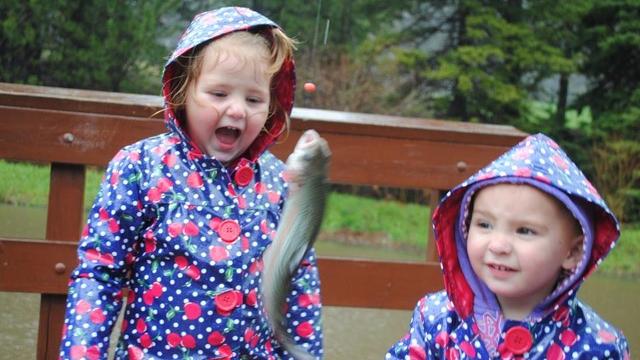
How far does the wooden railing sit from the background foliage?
353 inches

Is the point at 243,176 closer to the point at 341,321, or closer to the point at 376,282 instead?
the point at 376,282

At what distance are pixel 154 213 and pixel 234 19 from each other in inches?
23.1

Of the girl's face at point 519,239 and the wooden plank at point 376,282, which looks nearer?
the girl's face at point 519,239

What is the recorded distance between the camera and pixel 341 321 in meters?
5.18

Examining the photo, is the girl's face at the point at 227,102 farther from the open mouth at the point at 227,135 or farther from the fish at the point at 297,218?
the fish at the point at 297,218

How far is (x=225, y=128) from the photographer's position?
2578 millimetres

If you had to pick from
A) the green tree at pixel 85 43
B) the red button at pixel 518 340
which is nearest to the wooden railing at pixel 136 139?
the red button at pixel 518 340

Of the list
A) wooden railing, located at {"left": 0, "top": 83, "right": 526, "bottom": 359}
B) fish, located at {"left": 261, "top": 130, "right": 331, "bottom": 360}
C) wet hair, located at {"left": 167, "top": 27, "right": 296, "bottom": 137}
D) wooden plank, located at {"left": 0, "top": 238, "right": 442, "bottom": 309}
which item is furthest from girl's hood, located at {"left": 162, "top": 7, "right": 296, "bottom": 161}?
wooden plank, located at {"left": 0, "top": 238, "right": 442, "bottom": 309}

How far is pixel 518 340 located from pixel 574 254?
252mm

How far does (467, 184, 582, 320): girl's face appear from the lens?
218cm

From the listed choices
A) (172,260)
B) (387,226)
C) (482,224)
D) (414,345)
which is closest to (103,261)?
(172,260)

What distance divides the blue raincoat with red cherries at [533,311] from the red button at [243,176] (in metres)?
0.57

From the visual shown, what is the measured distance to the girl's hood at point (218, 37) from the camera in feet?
8.52

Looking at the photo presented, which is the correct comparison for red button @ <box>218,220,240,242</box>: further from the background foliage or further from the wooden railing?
the background foliage
